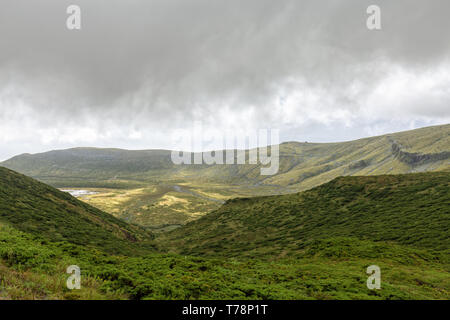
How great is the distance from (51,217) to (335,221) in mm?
49510

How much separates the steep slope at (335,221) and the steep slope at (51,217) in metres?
12.0

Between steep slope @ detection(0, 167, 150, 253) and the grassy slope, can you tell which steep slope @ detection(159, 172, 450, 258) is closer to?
the grassy slope

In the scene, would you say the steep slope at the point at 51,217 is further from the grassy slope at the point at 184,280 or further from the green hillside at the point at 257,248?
the grassy slope at the point at 184,280

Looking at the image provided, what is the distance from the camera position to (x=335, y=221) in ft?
133

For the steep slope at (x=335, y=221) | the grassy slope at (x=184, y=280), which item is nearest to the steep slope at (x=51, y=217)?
the steep slope at (x=335, y=221)

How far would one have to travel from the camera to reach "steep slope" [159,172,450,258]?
30.4 metres

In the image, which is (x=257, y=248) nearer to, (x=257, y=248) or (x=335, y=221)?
(x=257, y=248)

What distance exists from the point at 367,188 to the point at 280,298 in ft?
154

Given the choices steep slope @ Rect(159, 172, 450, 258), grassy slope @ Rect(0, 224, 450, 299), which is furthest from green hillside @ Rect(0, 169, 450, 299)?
steep slope @ Rect(159, 172, 450, 258)

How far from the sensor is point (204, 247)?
132ft

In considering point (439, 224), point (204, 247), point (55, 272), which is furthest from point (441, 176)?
point (55, 272)

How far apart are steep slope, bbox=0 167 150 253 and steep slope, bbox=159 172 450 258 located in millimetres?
12040

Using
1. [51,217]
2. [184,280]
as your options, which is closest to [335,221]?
[184,280]
